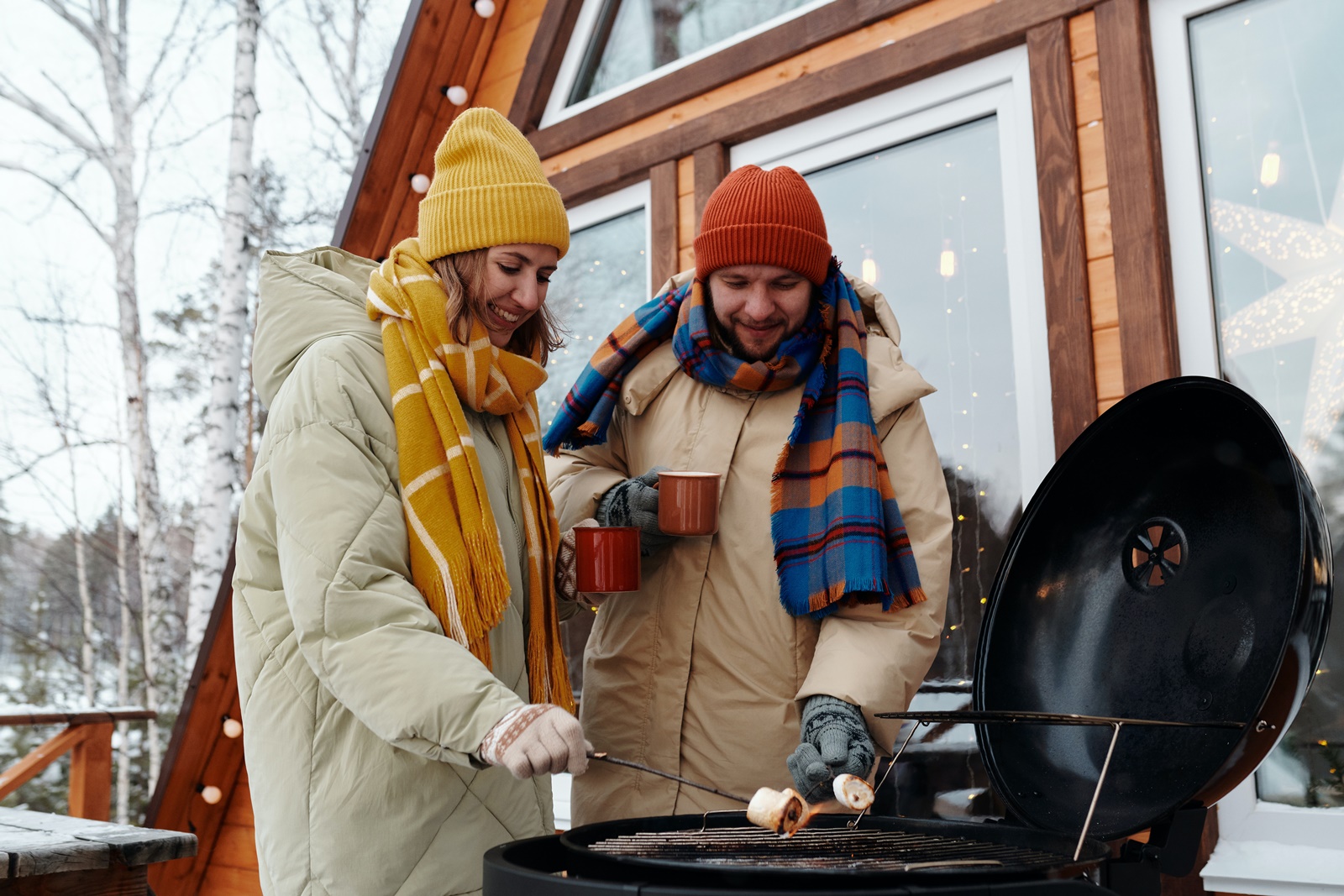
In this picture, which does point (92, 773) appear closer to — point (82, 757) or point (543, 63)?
point (82, 757)

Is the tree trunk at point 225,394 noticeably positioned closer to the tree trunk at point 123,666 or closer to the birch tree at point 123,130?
the tree trunk at point 123,666

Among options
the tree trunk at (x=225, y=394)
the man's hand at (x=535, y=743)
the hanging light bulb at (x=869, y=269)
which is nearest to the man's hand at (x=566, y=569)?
the man's hand at (x=535, y=743)

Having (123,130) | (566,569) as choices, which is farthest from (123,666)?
(566,569)

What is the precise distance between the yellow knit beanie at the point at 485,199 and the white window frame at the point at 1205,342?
4.38ft

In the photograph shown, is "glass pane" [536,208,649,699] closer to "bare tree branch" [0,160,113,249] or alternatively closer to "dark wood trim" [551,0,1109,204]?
"dark wood trim" [551,0,1109,204]

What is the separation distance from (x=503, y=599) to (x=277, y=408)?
409mm

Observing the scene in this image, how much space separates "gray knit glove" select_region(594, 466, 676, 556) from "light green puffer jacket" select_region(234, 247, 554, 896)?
13.8 inches

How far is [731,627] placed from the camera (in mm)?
1856

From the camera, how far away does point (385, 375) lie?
1525mm

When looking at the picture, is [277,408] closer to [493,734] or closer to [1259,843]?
[493,734]

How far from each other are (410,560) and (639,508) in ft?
1.64

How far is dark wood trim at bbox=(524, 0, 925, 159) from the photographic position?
2824 millimetres

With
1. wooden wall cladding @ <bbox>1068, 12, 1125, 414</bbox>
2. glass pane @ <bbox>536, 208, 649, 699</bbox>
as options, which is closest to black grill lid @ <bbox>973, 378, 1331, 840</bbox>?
wooden wall cladding @ <bbox>1068, 12, 1125, 414</bbox>

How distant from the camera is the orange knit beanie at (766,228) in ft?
6.24
